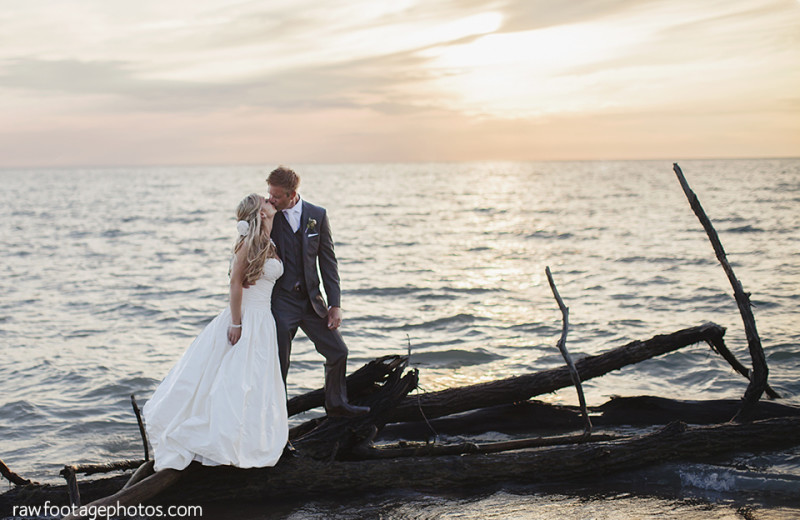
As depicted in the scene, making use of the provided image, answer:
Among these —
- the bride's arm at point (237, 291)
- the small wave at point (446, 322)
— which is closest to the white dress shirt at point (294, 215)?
the bride's arm at point (237, 291)

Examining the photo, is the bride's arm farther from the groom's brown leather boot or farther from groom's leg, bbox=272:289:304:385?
the groom's brown leather boot

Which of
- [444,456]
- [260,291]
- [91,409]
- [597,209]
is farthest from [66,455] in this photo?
[597,209]

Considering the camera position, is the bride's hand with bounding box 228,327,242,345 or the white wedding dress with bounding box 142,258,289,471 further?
the bride's hand with bounding box 228,327,242,345

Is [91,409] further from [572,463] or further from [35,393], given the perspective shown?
[572,463]

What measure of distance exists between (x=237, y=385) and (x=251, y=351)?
31 cm

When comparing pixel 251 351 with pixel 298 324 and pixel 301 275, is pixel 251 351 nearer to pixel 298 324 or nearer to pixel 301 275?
pixel 298 324

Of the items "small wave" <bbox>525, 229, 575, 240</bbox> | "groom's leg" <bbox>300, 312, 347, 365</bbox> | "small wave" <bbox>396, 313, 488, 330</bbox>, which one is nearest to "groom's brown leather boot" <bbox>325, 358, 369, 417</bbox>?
"groom's leg" <bbox>300, 312, 347, 365</bbox>

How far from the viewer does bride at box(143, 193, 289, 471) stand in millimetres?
5477

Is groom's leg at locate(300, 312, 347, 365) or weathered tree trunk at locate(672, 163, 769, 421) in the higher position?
groom's leg at locate(300, 312, 347, 365)

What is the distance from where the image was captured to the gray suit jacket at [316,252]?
608cm

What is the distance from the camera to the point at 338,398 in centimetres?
642

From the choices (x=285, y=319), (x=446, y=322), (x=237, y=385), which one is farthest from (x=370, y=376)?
(x=446, y=322)

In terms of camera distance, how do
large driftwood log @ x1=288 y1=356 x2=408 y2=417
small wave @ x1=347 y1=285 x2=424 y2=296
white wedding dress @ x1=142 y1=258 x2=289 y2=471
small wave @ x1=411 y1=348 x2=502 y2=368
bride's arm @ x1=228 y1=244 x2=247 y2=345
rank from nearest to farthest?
white wedding dress @ x1=142 y1=258 x2=289 y2=471
bride's arm @ x1=228 y1=244 x2=247 y2=345
large driftwood log @ x1=288 y1=356 x2=408 y2=417
small wave @ x1=411 y1=348 x2=502 y2=368
small wave @ x1=347 y1=285 x2=424 y2=296

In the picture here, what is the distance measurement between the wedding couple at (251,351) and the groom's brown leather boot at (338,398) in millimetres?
536
